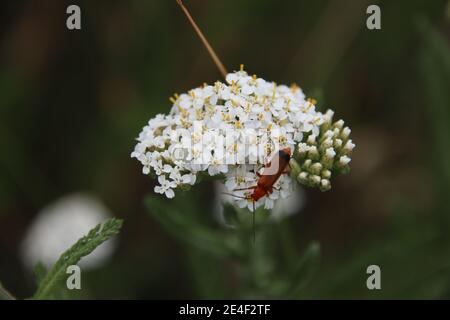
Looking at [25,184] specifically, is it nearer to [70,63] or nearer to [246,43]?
[70,63]

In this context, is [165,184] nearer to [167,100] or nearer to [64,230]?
[64,230]

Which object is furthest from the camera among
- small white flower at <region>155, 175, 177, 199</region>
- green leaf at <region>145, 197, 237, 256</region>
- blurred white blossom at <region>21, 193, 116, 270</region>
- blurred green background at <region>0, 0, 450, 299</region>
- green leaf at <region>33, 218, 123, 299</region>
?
blurred green background at <region>0, 0, 450, 299</region>

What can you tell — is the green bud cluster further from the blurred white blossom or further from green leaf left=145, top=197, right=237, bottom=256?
the blurred white blossom

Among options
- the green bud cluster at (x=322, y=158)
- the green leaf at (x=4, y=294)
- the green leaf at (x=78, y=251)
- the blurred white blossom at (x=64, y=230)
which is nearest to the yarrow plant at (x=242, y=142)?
the green bud cluster at (x=322, y=158)

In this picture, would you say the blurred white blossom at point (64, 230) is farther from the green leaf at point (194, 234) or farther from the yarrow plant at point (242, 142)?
the yarrow plant at point (242, 142)

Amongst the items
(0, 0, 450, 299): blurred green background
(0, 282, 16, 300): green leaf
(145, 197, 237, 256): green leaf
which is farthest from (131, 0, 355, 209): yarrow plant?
(0, 0, 450, 299): blurred green background
